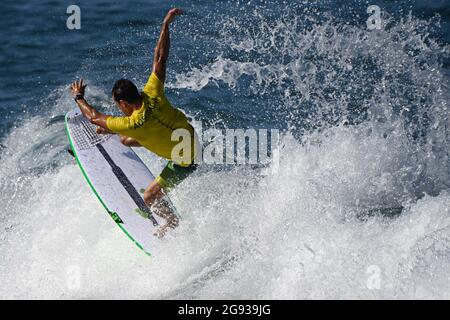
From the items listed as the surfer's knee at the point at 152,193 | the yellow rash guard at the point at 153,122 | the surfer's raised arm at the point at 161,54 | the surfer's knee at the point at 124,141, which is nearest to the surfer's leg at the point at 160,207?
the surfer's knee at the point at 152,193

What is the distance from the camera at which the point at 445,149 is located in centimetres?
850

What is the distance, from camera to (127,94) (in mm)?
6801

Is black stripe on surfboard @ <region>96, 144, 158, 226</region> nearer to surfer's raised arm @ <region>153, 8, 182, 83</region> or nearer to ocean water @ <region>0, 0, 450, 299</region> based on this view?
ocean water @ <region>0, 0, 450, 299</region>

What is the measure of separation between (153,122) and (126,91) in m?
0.40

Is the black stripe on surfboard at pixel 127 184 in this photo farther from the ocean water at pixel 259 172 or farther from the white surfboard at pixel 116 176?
the ocean water at pixel 259 172

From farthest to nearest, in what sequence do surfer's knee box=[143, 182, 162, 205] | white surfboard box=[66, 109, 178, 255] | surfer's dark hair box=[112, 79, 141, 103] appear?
white surfboard box=[66, 109, 178, 255], surfer's knee box=[143, 182, 162, 205], surfer's dark hair box=[112, 79, 141, 103]

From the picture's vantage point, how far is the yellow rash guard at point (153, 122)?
6.90 meters

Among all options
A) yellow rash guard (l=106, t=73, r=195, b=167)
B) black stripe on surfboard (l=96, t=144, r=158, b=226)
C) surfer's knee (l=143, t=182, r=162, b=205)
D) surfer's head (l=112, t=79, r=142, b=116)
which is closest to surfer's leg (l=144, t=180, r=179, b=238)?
surfer's knee (l=143, t=182, r=162, b=205)

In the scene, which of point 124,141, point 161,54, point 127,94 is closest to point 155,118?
point 127,94

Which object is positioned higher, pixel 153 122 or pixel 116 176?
pixel 153 122

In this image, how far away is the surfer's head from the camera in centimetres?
678

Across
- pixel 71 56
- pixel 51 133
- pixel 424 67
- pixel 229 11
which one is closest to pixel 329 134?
pixel 424 67

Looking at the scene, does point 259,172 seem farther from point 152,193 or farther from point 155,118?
point 155,118

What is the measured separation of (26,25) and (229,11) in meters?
4.39
